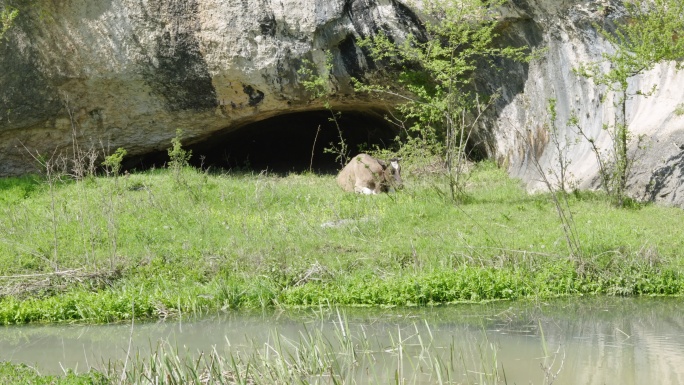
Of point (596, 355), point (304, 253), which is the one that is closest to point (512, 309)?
point (596, 355)

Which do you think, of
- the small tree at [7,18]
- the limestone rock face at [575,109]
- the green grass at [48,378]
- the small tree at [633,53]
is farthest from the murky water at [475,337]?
the small tree at [7,18]

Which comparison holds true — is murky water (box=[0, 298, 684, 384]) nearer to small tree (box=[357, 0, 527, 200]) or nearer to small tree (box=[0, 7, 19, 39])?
small tree (box=[357, 0, 527, 200])

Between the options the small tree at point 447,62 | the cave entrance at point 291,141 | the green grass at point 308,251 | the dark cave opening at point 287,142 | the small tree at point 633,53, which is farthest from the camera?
the cave entrance at point 291,141

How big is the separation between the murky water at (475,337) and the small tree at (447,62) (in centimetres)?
455

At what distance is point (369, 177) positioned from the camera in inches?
617

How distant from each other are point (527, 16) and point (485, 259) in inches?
240

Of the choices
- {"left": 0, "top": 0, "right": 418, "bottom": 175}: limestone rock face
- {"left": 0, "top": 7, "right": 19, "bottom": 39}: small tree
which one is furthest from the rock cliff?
{"left": 0, "top": 7, "right": 19, "bottom": 39}: small tree

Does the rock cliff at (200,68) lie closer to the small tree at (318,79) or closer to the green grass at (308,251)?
the small tree at (318,79)

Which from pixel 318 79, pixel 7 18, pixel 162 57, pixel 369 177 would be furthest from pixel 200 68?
pixel 369 177

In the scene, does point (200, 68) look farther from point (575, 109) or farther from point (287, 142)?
point (575, 109)

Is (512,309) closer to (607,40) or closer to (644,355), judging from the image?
(644,355)

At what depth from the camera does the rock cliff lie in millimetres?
16328

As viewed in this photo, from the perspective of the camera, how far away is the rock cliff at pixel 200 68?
643 inches

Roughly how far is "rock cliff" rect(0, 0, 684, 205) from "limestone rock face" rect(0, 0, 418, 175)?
0.02 m
